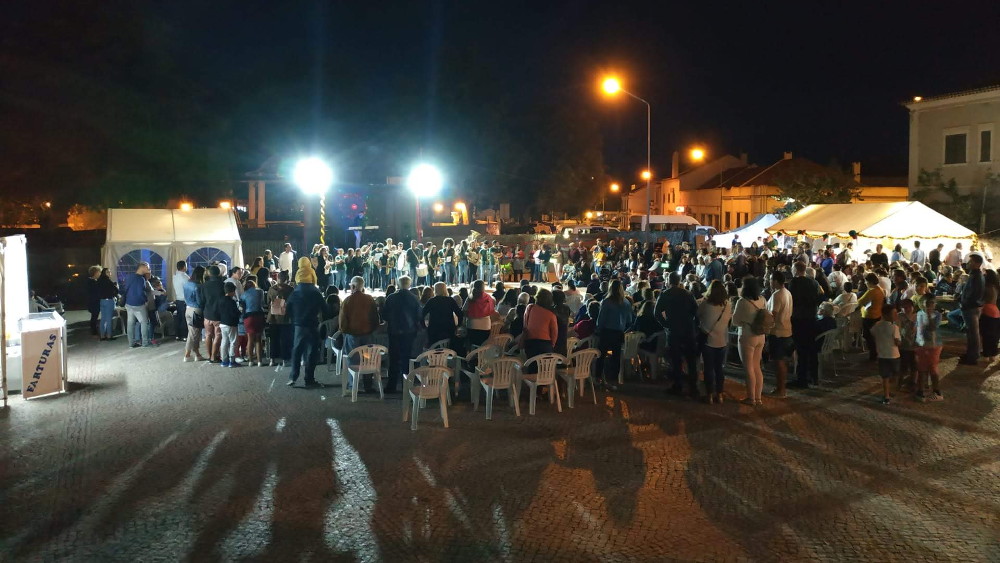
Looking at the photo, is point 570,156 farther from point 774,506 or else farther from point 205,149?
point 774,506

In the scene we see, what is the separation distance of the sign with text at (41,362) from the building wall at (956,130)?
29865mm

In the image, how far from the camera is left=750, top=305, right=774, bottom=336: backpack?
864 cm

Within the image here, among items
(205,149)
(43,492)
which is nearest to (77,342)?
(43,492)

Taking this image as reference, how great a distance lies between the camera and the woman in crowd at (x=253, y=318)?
11312mm

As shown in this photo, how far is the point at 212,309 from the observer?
1157cm

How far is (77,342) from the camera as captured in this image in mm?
14289

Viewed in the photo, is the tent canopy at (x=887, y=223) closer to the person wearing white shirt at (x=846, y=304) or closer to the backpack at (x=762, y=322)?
the person wearing white shirt at (x=846, y=304)

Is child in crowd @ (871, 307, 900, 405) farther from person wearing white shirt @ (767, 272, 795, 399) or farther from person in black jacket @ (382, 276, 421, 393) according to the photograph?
person in black jacket @ (382, 276, 421, 393)

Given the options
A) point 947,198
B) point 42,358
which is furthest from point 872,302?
point 947,198

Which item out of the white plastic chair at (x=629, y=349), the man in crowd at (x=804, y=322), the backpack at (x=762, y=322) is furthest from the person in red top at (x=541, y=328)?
the man in crowd at (x=804, y=322)

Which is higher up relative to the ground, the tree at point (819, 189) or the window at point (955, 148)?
the window at point (955, 148)

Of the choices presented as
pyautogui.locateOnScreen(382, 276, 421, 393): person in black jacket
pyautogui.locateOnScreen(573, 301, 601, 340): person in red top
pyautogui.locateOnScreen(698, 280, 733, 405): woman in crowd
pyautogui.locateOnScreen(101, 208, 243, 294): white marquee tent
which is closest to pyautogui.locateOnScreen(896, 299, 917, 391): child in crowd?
pyautogui.locateOnScreen(698, 280, 733, 405): woman in crowd

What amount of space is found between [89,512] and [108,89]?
968 inches

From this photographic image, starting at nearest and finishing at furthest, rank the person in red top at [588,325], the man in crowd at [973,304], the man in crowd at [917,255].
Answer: the person in red top at [588,325] → the man in crowd at [973,304] → the man in crowd at [917,255]
